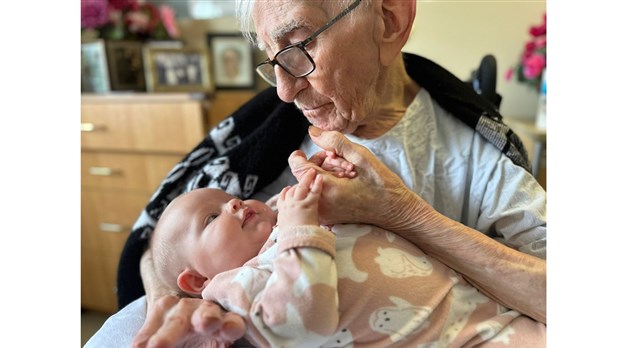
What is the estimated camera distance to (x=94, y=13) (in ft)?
7.36

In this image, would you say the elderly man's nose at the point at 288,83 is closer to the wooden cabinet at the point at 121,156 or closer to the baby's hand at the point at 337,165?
the baby's hand at the point at 337,165

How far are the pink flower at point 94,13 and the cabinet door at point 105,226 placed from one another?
2.72 ft

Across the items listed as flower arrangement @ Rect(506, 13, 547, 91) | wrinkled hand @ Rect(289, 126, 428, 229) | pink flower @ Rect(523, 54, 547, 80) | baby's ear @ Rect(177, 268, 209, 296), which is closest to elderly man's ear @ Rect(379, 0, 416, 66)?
wrinkled hand @ Rect(289, 126, 428, 229)

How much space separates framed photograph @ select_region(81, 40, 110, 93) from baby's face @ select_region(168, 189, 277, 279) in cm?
165

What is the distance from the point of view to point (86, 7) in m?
2.22

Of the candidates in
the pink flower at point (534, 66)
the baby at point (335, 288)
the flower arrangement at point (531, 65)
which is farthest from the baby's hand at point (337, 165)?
the pink flower at point (534, 66)

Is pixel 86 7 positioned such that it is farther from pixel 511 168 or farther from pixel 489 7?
pixel 511 168

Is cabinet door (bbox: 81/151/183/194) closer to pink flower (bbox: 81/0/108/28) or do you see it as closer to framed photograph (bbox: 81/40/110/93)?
framed photograph (bbox: 81/40/110/93)

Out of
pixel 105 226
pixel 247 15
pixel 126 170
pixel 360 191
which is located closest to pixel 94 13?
pixel 126 170

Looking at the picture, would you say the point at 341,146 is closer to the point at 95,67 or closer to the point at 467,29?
the point at 467,29

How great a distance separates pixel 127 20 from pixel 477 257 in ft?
7.22

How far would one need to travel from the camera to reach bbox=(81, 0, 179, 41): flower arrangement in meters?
2.24
